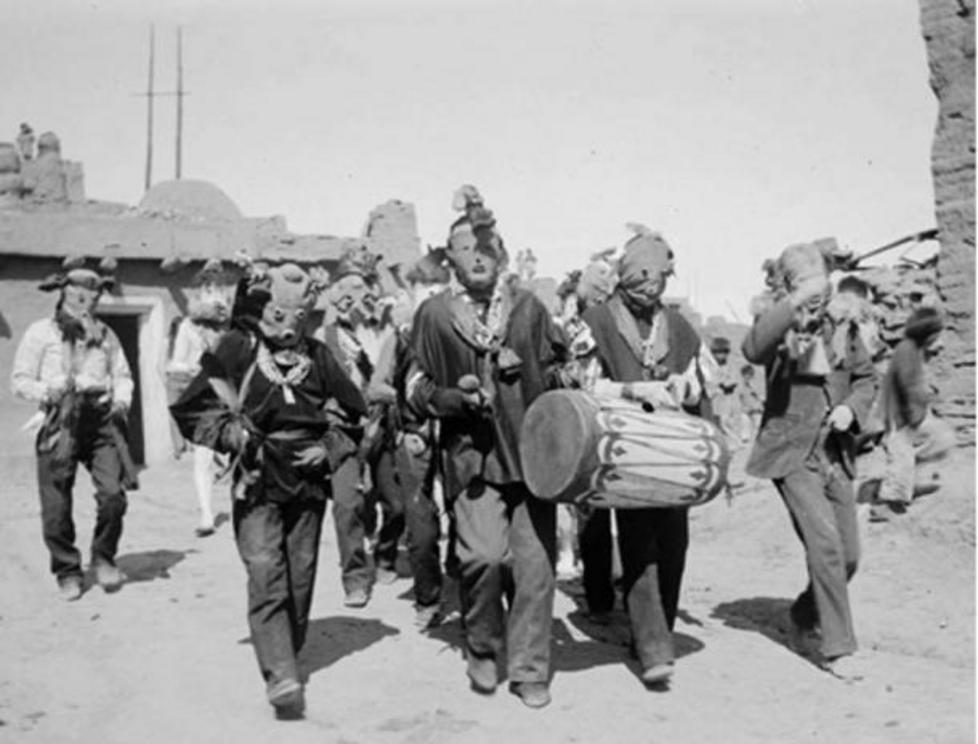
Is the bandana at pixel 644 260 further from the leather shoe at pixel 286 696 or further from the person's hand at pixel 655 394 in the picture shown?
the leather shoe at pixel 286 696

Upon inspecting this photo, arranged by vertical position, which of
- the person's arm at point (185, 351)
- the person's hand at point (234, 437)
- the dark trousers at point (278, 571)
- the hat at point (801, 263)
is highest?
the hat at point (801, 263)

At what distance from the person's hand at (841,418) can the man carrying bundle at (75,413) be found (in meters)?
4.38

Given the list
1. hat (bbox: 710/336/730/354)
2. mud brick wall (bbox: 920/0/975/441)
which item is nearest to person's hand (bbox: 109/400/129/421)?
mud brick wall (bbox: 920/0/975/441)

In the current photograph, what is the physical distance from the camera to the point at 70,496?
6.93 meters

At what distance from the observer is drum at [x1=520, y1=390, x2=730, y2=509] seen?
4.55m

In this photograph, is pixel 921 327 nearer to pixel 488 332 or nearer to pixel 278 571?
pixel 488 332

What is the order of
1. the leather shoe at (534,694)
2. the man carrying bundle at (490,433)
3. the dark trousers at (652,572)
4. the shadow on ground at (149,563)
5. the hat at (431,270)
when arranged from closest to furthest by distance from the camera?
the leather shoe at (534,694) → the man carrying bundle at (490,433) → the dark trousers at (652,572) → the hat at (431,270) → the shadow on ground at (149,563)

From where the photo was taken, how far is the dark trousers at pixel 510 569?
15.6 ft

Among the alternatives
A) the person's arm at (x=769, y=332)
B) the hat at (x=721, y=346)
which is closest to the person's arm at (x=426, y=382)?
the person's arm at (x=769, y=332)

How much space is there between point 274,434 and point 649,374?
Result: 1.78 metres

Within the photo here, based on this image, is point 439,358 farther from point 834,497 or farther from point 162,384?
point 162,384

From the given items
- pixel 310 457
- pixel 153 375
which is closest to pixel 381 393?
pixel 310 457

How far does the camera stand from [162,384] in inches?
553

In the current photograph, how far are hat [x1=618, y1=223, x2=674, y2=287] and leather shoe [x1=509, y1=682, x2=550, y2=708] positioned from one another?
75.5 inches
